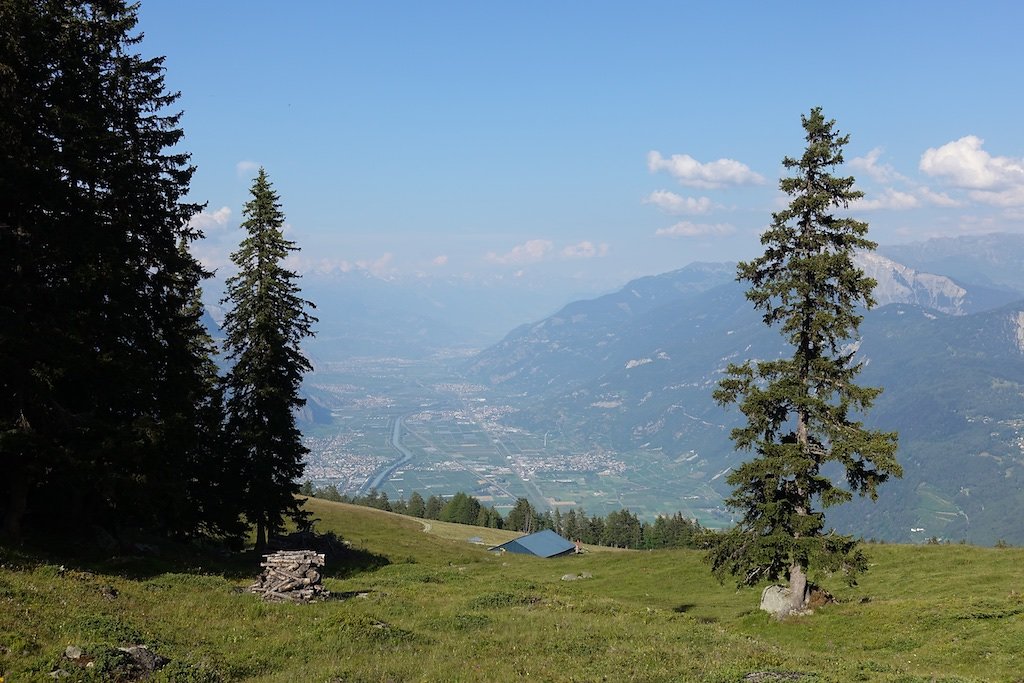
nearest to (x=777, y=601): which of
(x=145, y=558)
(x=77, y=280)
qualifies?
(x=145, y=558)

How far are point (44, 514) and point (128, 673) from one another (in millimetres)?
15780

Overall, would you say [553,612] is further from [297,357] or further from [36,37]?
[36,37]

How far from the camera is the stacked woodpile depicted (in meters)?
22.7

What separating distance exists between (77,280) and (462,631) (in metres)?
16.8

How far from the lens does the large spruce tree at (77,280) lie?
2083 cm

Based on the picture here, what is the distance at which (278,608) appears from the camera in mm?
20953

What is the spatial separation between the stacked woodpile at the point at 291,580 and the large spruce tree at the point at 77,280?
4407mm

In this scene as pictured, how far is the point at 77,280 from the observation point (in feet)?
70.1

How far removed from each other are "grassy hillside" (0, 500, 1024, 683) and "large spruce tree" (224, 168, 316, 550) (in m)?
5.37

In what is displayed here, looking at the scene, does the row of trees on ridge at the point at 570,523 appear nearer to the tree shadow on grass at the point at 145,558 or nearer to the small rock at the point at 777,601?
the tree shadow on grass at the point at 145,558

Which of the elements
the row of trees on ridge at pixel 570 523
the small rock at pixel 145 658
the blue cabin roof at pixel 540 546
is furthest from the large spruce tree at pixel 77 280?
the row of trees on ridge at pixel 570 523

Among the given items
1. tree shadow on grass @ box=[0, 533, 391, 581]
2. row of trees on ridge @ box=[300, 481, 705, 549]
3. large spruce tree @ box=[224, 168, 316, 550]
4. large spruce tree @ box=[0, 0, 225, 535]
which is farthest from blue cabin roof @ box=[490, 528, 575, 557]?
→ large spruce tree @ box=[0, 0, 225, 535]

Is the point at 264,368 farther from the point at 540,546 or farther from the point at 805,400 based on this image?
the point at 540,546

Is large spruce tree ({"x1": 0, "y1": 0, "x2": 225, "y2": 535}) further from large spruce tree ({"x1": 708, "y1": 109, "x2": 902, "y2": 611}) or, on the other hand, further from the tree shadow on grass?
large spruce tree ({"x1": 708, "y1": 109, "x2": 902, "y2": 611})
